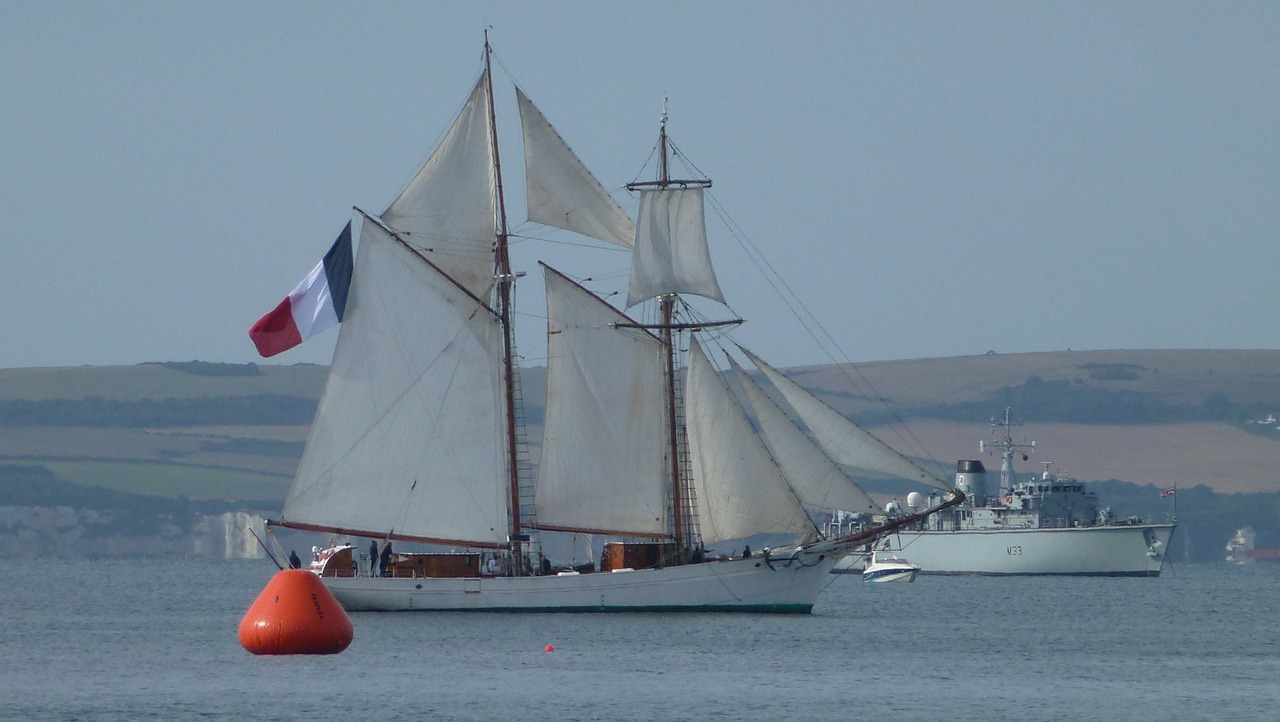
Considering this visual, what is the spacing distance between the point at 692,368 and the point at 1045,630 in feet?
52.9

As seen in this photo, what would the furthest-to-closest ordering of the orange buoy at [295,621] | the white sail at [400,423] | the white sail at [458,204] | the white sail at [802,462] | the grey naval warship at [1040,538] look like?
the grey naval warship at [1040,538]
the white sail at [458,204]
the white sail at [400,423]
the white sail at [802,462]
the orange buoy at [295,621]

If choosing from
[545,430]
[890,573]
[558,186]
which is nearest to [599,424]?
[545,430]

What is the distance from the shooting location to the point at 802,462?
67.3m

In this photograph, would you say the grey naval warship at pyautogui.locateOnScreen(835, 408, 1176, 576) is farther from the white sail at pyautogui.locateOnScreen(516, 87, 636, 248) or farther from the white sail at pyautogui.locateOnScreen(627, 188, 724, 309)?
the white sail at pyautogui.locateOnScreen(516, 87, 636, 248)

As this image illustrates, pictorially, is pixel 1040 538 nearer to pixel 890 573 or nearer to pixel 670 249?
pixel 890 573

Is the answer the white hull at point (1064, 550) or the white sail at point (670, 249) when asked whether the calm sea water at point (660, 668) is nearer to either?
the white sail at point (670, 249)

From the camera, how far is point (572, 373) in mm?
70312

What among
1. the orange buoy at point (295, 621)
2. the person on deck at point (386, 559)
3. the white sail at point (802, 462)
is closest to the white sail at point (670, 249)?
the white sail at point (802, 462)

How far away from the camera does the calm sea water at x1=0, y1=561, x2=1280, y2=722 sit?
43906 millimetres

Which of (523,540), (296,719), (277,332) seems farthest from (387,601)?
(296,719)

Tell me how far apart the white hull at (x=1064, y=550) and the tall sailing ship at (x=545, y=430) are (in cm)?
7420

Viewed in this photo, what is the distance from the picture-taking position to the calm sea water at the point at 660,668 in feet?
144

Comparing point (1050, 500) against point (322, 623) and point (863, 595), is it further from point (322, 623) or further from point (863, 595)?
point (322, 623)

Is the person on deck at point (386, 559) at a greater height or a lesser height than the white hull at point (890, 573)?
lesser
